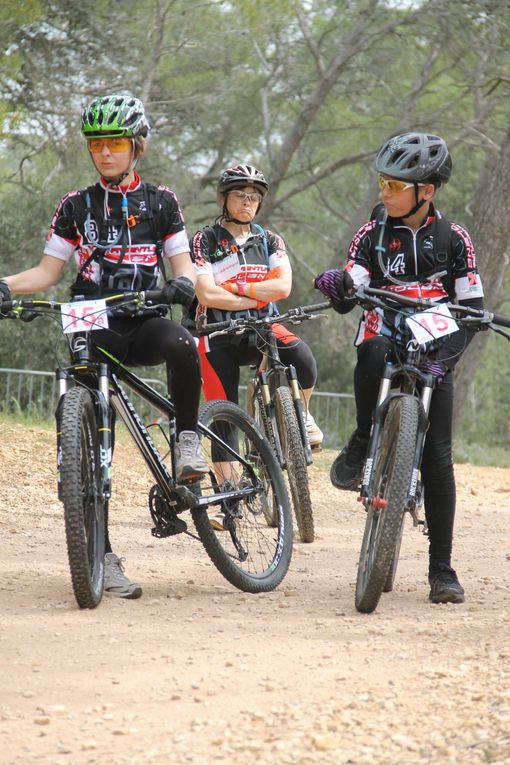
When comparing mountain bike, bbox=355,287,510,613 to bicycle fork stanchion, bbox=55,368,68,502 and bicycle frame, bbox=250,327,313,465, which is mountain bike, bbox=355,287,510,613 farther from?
bicycle frame, bbox=250,327,313,465

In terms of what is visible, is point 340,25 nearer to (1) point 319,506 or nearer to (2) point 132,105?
(1) point 319,506

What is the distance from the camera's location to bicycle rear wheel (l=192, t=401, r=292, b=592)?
5.65 m

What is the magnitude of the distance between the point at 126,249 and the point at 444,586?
2.12 meters

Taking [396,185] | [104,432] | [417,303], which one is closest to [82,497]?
[104,432]

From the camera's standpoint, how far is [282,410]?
6.96 meters

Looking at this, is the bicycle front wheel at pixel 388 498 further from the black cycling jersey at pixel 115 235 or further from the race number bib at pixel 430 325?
the black cycling jersey at pixel 115 235

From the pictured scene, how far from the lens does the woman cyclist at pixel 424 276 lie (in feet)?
17.7

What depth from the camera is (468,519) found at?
9.32 m

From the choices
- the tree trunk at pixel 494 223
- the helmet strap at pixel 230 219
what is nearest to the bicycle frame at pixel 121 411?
the helmet strap at pixel 230 219

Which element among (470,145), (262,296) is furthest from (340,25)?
(262,296)

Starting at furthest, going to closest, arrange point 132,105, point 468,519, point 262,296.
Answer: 1. point 468,519
2. point 262,296
3. point 132,105

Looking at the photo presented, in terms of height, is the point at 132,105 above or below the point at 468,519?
above

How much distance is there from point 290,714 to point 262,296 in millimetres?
3762

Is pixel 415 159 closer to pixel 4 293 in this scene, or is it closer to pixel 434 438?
pixel 434 438
